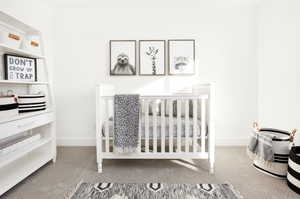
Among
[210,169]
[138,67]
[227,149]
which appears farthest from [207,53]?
[210,169]

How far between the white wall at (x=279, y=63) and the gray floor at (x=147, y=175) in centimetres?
72

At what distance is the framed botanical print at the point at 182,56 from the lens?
2.58 metres

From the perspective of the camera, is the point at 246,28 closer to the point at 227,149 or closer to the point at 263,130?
the point at 263,130

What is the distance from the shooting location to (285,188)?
1.51m

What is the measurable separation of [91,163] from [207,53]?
221 cm

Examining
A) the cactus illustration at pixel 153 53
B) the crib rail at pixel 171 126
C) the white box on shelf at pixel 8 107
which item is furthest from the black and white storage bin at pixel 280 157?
the white box on shelf at pixel 8 107

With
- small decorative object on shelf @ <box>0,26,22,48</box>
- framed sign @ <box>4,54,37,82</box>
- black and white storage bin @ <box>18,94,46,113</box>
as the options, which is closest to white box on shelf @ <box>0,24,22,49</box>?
small decorative object on shelf @ <box>0,26,22,48</box>

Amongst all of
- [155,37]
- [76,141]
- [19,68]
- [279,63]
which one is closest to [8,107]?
[19,68]

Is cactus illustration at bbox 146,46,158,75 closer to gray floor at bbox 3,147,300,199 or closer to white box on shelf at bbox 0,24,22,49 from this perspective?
gray floor at bbox 3,147,300,199

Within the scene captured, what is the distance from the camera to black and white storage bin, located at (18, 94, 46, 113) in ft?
5.38

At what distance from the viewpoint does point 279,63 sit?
2174 millimetres

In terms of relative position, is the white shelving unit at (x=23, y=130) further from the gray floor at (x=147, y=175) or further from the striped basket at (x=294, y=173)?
the striped basket at (x=294, y=173)

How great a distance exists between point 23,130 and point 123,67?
149 cm

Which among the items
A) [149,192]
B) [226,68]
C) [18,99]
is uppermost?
[226,68]
